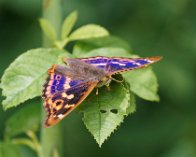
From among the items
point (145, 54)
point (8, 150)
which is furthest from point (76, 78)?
point (145, 54)

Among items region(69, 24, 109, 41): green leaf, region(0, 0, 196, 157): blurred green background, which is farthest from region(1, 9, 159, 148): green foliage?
region(0, 0, 196, 157): blurred green background

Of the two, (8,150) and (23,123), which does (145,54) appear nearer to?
(23,123)

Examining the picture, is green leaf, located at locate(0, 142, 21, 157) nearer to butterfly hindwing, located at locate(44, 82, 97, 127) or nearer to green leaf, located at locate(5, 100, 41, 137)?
green leaf, located at locate(5, 100, 41, 137)

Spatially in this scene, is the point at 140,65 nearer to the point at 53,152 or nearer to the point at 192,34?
the point at 53,152

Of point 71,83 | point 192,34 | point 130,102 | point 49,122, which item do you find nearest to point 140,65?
point 130,102

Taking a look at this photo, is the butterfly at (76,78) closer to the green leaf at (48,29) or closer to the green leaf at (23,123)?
the green leaf at (48,29)

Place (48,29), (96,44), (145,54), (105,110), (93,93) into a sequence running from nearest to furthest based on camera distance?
(105,110), (93,93), (48,29), (96,44), (145,54)
